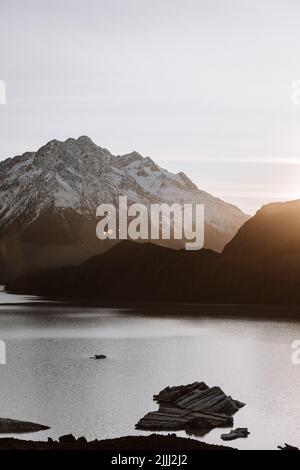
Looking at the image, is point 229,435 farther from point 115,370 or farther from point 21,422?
Result: point 115,370

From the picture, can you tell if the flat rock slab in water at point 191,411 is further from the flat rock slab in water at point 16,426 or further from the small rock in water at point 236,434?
the flat rock slab in water at point 16,426

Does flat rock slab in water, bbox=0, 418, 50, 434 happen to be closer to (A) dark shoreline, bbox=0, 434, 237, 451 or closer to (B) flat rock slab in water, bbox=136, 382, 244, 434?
(A) dark shoreline, bbox=0, 434, 237, 451

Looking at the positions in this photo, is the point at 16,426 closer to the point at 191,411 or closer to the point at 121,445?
the point at 121,445

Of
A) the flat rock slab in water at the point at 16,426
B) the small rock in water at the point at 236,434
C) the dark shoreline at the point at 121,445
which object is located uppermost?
the dark shoreline at the point at 121,445

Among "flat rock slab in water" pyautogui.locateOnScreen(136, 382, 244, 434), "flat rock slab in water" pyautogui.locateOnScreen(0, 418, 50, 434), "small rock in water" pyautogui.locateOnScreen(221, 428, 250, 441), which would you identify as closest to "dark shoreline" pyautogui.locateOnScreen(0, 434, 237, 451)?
"small rock in water" pyautogui.locateOnScreen(221, 428, 250, 441)

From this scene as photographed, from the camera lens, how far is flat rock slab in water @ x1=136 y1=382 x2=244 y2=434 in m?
59.0

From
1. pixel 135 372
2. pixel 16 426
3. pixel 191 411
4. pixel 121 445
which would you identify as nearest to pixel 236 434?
pixel 191 411

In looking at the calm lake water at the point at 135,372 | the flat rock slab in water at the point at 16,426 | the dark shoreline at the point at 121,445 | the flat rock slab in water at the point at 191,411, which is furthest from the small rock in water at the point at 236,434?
the flat rock slab in water at the point at 16,426

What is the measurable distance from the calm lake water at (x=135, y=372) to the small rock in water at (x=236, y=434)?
0.54 metres

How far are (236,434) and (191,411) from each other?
713 centimetres

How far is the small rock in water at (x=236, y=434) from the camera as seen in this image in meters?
55.6

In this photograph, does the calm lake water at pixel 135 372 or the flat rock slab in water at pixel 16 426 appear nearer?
the flat rock slab in water at pixel 16 426

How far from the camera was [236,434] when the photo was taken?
5628 centimetres
